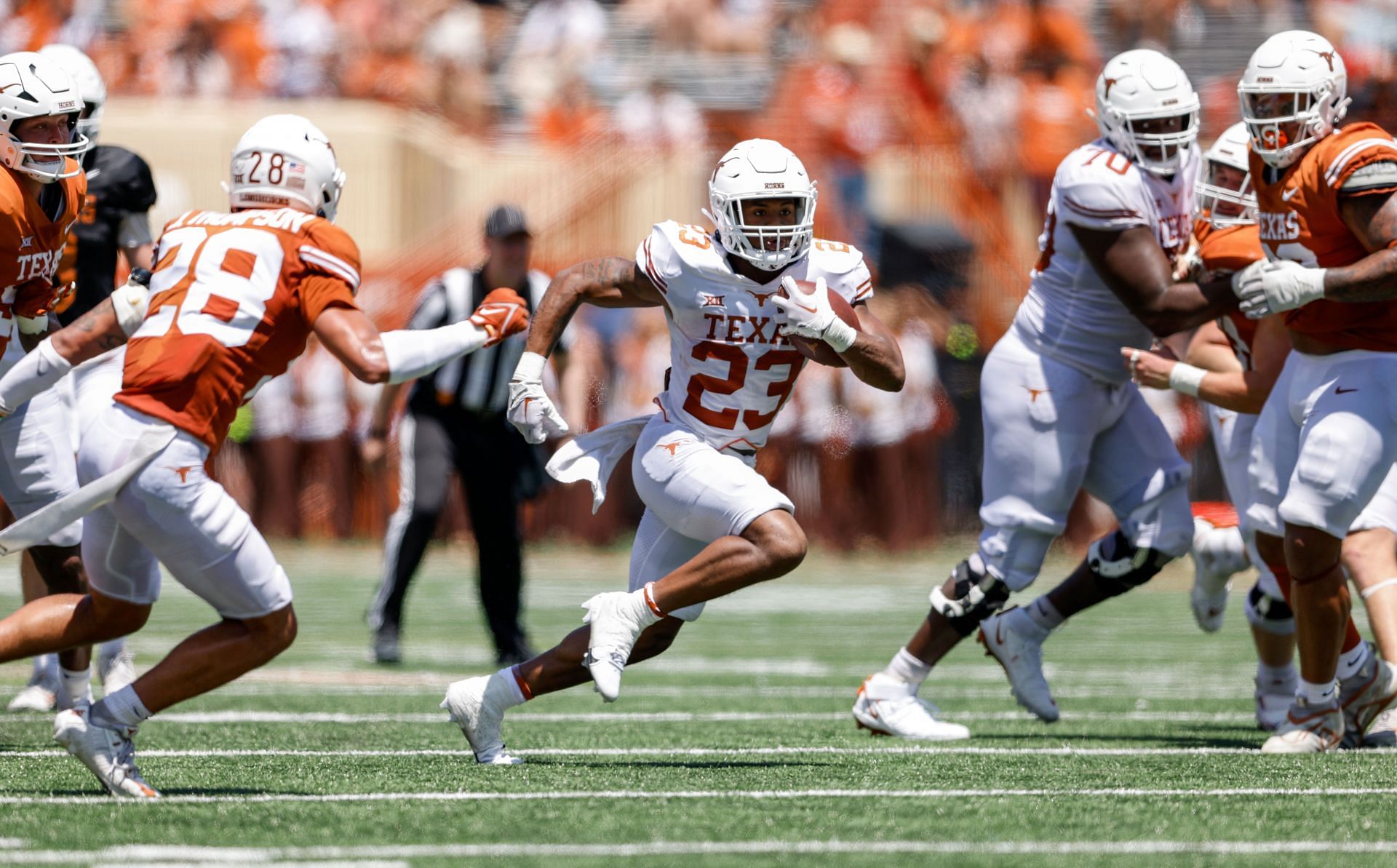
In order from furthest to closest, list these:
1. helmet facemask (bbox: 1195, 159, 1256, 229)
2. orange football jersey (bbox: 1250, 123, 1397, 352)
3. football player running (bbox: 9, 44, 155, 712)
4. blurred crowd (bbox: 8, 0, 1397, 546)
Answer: blurred crowd (bbox: 8, 0, 1397, 546) → football player running (bbox: 9, 44, 155, 712) → helmet facemask (bbox: 1195, 159, 1256, 229) → orange football jersey (bbox: 1250, 123, 1397, 352)

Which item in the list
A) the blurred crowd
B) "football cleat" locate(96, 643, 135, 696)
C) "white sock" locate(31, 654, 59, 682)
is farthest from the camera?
the blurred crowd

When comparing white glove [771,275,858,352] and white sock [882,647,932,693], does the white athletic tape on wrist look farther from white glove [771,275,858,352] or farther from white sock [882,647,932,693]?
white sock [882,647,932,693]

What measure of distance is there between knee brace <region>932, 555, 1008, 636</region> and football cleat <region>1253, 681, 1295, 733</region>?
3.17 ft

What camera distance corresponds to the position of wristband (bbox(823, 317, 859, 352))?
4832mm

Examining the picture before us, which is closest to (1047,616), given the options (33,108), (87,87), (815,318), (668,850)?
(815,318)

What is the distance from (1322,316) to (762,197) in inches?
64.4

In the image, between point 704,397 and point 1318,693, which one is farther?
point 1318,693

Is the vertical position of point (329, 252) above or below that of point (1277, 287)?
above

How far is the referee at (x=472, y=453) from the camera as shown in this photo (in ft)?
27.6

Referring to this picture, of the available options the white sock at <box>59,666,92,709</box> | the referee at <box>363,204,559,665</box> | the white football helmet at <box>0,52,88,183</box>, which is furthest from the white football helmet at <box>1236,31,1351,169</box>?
the white sock at <box>59,666,92,709</box>

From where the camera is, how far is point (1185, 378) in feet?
19.0

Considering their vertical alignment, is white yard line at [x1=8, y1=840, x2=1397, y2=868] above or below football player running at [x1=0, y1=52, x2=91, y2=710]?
below

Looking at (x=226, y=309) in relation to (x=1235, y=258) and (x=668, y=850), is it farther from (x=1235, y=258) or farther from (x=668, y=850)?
(x=1235, y=258)

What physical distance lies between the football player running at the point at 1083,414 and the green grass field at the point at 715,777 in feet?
1.22
